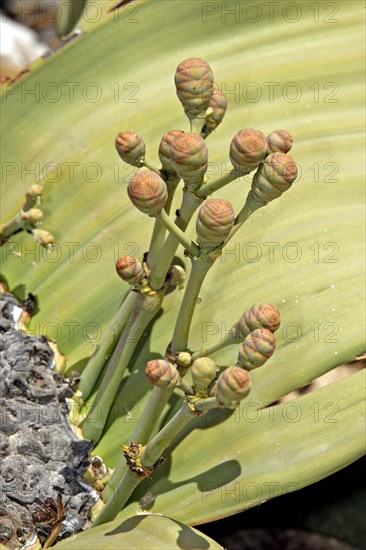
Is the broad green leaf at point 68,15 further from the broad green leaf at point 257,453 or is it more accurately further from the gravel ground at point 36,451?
the broad green leaf at point 257,453

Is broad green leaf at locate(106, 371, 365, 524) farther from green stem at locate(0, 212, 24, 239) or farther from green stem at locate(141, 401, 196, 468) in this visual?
green stem at locate(0, 212, 24, 239)

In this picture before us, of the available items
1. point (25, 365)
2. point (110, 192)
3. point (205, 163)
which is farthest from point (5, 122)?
point (205, 163)

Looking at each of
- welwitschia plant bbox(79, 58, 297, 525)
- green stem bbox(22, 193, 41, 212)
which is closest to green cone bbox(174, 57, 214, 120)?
welwitschia plant bbox(79, 58, 297, 525)

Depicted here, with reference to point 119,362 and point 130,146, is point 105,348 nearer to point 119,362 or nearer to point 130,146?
point 119,362

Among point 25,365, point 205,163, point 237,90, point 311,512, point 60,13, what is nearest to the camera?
point 205,163

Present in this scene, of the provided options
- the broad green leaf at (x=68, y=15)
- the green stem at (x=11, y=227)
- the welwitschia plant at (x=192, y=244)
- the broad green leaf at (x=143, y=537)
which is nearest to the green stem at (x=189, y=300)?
the welwitschia plant at (x=192, y=244)

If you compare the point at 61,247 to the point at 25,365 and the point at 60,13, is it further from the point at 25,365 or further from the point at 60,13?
the point at 60,13

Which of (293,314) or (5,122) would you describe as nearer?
(293,314)
